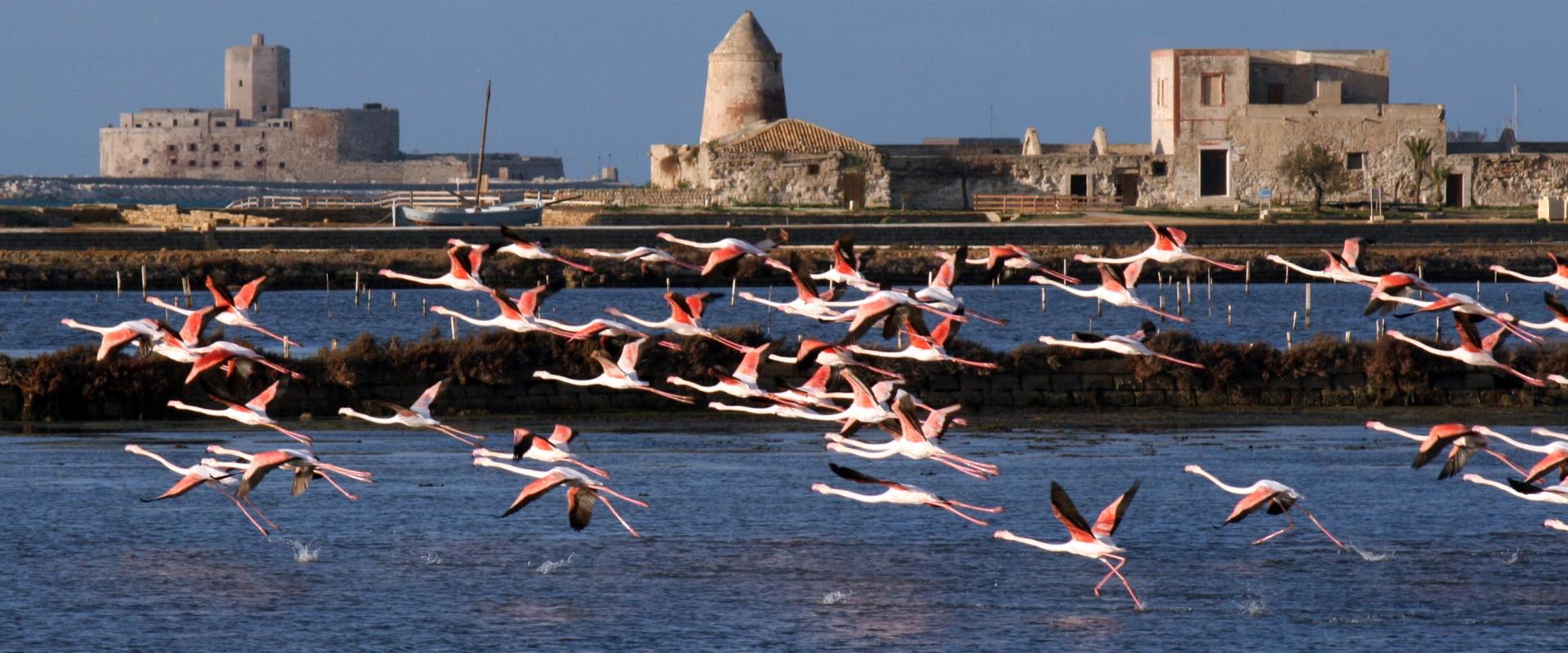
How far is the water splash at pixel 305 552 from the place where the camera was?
65.3 ft

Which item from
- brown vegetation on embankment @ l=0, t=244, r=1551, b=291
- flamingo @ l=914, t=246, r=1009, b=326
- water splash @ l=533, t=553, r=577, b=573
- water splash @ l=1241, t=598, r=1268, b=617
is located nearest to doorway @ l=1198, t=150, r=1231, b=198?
brown vegetation on embankment @ l=0, t=244, r=1551, b=291

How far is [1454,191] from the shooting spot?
73.0 m

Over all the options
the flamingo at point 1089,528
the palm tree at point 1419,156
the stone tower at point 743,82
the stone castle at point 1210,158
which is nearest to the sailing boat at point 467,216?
→ the stone castle at point 1210,158

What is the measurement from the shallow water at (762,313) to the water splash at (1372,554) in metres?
16.1

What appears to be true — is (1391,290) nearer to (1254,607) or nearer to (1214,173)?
(1254,607)

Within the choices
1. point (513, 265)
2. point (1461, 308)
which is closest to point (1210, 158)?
point (513, 265)

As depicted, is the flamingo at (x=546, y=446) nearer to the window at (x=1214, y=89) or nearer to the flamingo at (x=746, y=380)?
the flamingo at (x=746, y=380)

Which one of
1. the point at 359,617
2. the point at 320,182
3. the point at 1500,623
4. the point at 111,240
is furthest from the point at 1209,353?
the point at 320,182

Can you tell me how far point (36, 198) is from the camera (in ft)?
647

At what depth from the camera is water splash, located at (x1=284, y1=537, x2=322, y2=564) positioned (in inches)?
783

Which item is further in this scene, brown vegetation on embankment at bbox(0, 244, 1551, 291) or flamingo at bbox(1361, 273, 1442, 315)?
brown vegetation on embankment at bbox(0, 244, 1551, 291)

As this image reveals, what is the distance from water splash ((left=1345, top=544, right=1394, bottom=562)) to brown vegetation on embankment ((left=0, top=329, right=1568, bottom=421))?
9.75 meters

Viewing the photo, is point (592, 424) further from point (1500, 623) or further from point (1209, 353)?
point (1500, 623)

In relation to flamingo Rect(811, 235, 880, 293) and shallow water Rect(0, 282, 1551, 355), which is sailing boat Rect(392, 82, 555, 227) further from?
flamingo Rect(811, 235, 880, 293)
